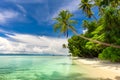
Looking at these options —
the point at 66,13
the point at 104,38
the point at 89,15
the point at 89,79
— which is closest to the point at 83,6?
the point at 89,15

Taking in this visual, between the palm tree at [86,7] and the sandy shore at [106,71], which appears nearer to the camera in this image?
the sandy shore at [106,71]

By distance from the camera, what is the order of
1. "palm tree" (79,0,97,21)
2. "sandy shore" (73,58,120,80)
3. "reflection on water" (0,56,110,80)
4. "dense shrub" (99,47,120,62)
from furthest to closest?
1. "palm tree" (79,0,97,21)
2. "dense shrub" (99,47,120,62)
3. "reflection on water" (0,56,110,80)
4. "sandy shore" (73,58,120,80)

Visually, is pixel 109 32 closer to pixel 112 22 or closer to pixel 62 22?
pixel 112 22

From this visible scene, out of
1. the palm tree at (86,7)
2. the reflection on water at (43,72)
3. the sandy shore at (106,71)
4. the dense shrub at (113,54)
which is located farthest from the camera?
the palm tree at (86,7)

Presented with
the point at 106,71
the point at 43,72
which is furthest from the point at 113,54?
the point at 43,72

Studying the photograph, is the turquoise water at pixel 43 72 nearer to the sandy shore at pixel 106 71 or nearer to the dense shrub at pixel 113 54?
the sandy shore at pixel 106 71

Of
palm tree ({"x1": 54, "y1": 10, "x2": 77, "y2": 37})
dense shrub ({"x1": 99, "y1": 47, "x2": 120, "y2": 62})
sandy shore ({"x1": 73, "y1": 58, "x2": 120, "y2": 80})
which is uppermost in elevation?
palm tree ({"x1": 54, "y1": 10, "x2": 77, "y2": 37})

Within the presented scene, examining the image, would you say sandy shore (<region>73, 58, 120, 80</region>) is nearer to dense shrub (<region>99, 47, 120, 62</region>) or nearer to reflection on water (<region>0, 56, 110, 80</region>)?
dense shrub (<region>99, 47, 120, 62</region>)

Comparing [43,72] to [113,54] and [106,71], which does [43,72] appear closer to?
[106,71]

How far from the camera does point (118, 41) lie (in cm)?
2214

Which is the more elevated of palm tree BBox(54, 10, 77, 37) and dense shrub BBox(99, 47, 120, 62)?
palm tree BBox(54, 10, 77, 37)

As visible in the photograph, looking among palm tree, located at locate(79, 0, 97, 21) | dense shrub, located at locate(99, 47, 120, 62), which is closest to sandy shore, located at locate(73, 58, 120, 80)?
dense shrub, located at locate(99, 47, 120, 62)

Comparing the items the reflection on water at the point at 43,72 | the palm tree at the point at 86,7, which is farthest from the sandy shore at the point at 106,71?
the palm tree at the point at 86,7

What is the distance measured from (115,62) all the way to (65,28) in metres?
8.52
